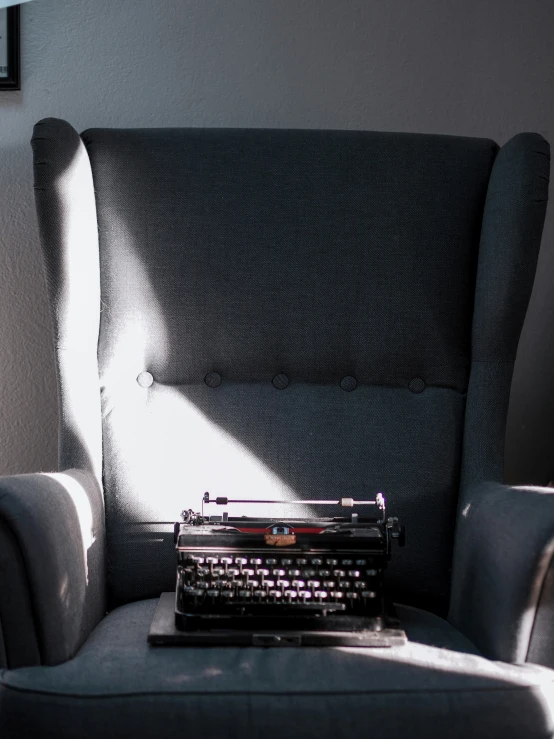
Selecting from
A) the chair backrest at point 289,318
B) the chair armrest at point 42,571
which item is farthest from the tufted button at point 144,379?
the chair armrest at point 42,571

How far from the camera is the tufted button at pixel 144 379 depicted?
6.23ft

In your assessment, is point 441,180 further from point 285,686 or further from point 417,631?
point 285,686

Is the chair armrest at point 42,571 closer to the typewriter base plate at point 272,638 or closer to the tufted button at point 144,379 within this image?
the typewriter base plate at point 272,638

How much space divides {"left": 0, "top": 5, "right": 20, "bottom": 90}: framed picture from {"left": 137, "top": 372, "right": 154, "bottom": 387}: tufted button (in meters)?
0.86

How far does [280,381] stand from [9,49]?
3.63 ft

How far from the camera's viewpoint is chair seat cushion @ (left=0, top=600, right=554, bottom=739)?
125cm

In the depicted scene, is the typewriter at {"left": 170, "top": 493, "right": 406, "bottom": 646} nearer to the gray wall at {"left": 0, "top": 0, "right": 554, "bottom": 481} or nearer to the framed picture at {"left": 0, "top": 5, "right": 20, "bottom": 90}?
the gray wall at {"left": 0, "top": 0, "right": 554, "bottom": 481}

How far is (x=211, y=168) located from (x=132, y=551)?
2.79 ft

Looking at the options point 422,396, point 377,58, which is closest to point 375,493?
point 422,396

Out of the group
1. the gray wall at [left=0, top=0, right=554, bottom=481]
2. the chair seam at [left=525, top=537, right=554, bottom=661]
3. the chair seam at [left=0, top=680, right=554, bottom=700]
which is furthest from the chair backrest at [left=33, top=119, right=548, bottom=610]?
the chair seam at [left=0, top=680, right=554, bottom=700]

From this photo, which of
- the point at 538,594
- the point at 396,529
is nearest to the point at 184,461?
the point at 396,529

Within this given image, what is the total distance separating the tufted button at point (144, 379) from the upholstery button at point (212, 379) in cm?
13

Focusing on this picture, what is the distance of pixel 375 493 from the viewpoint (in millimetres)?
1828

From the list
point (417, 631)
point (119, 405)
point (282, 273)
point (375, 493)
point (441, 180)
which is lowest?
point (417, 631)
